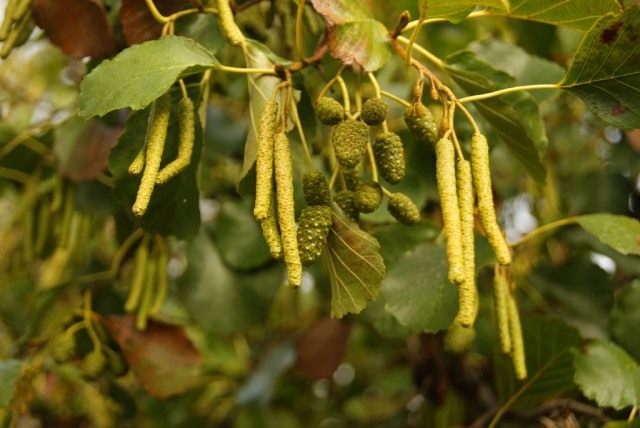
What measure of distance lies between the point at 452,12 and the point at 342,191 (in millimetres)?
217

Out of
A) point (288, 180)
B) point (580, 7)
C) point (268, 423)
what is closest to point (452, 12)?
point (580, 7)

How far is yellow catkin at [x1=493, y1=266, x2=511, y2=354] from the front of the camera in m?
0.81

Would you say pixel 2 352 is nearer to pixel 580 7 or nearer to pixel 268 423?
pixel 268 423

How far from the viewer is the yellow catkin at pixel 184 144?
67 cm

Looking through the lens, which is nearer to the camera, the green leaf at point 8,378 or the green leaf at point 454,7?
the green leaf at point 454,7

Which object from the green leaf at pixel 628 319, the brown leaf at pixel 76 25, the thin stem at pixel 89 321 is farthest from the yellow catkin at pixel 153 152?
the green leaf at pixel 628 319

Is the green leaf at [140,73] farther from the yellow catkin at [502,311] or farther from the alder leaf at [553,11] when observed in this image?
the yellow catkin at [502,311]

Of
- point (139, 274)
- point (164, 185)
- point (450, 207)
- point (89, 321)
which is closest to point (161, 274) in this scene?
point (139, 274)

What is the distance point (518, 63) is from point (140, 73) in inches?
27.9

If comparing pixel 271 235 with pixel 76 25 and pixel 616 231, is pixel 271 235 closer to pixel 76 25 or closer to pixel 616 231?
pixel 76 25

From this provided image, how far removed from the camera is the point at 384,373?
72.6 inches

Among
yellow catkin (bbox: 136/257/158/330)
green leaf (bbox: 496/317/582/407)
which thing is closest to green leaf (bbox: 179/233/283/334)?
yellow catkin (bbox: 136/257/158/330)

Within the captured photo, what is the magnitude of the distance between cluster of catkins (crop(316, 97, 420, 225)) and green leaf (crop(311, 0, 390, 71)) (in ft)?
0.14

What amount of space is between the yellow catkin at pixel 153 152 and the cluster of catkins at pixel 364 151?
0.51 ft
